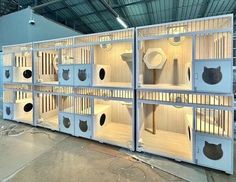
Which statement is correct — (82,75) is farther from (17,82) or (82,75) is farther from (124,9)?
(124,9)

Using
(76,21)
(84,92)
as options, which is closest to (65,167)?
(84,92)

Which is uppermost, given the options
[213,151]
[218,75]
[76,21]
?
[76,21]

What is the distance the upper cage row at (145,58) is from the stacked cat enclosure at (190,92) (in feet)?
0.04

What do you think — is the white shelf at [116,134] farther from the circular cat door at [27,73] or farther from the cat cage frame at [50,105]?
the circular cat door at [27,73]

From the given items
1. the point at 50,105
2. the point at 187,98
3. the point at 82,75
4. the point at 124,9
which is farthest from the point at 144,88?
the point at 124,9

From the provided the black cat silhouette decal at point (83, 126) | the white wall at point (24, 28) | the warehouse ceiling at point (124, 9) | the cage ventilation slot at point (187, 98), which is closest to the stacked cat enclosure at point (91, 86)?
the black cat silhouette decal at point (83, 126)

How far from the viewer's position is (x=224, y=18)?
2184 millimetres

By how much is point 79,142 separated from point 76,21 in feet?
22.1

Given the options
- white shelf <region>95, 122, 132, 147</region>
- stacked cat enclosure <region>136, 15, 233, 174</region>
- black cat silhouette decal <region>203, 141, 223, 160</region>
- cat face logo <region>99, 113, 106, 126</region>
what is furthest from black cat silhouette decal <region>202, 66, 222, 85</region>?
cat face logo <region>99, 113, 106, 126</region>

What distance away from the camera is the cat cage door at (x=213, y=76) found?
2135 millimetres

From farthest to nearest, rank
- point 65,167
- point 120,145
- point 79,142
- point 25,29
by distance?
1. point 25,29
2. point 79,142
3. point 120,145
4. point 65,167

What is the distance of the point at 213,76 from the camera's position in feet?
7.27

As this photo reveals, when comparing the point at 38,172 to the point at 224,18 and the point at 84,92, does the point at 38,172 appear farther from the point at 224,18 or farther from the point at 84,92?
the point at 224,18

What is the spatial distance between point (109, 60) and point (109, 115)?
1311mm
